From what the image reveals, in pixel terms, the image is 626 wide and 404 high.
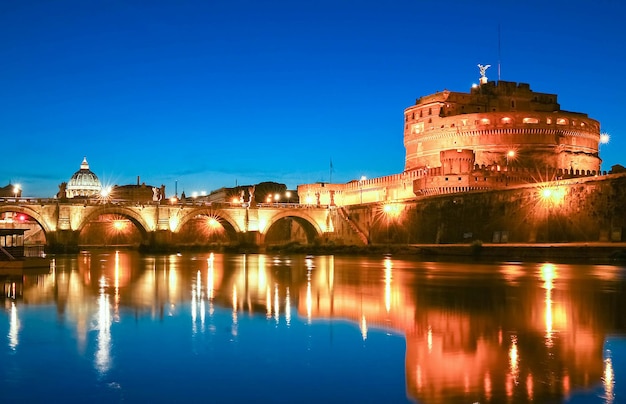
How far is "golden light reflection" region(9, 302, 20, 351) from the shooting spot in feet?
40.0

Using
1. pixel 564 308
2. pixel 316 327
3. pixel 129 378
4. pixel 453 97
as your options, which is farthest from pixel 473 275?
pixel 453 97

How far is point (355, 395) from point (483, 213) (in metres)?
50.6

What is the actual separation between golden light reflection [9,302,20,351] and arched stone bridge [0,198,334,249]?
177 ft

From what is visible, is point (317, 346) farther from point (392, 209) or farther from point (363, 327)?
point (392, 209)

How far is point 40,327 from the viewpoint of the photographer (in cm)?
1422

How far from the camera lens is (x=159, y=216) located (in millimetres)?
75688

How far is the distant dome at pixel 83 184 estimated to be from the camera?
6057 inches

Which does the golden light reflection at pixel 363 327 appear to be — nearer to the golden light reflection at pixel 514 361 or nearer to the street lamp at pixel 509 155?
the golden light reflection at pixel 514 361

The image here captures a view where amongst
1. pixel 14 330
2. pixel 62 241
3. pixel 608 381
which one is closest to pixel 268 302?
pixel 14 330

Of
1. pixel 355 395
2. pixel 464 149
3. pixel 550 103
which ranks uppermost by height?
pixel 550 103

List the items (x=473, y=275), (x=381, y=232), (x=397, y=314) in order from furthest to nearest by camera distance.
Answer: (x=381, y=232) → (x=473, y=275) → (x=397, y=314)

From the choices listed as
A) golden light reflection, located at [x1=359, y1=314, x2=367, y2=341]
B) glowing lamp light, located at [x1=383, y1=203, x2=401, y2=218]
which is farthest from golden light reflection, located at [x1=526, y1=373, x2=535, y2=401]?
glowing lamp light, located at [x1=383, y1=203, x2=401, y2=218]

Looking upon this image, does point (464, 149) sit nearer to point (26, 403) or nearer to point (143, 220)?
point (143, 220)

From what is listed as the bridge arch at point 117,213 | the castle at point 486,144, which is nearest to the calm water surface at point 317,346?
the bridge arch at point 117,213
